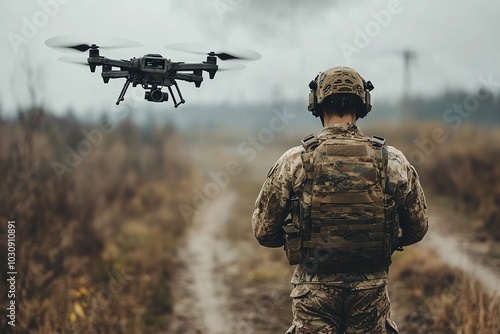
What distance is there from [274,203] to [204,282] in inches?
253

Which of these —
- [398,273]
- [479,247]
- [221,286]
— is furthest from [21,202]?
[479,247]

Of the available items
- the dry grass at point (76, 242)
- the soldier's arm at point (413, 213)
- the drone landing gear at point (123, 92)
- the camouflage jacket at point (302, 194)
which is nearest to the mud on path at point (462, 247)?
the soldier's arm at point (413, 213)

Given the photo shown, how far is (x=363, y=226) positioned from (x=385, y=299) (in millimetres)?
471

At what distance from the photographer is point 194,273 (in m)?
9.73

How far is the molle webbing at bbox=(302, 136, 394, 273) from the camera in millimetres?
2914

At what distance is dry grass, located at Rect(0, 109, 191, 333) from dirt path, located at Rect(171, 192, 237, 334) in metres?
0.27

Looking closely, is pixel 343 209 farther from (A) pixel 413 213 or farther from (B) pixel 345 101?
(B) pixel 345 101

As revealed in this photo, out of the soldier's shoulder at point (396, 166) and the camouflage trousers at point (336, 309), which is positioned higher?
the soldier's shoulder at point (396, 166)

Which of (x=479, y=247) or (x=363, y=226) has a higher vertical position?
(x=363, y=226)

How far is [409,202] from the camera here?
3053mm

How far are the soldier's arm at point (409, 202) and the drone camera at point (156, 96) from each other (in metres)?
1.27

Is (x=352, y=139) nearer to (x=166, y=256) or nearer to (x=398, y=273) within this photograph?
(x=398, y=273)

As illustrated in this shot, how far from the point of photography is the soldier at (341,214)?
2924 millimetres

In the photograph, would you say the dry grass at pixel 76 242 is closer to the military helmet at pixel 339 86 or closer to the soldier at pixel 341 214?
the soldier at pixel 341 214
